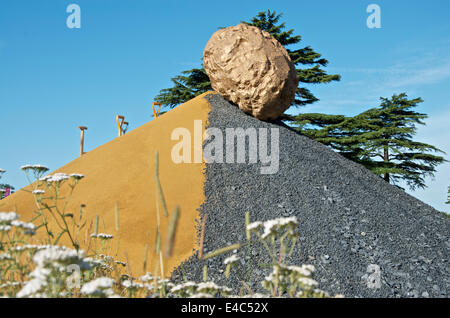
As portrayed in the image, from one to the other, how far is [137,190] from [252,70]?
4994 mm

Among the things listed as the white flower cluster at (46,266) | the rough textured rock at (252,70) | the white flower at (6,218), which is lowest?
the white flower cluster at (46,266)

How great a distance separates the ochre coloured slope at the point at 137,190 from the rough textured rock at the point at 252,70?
1.36m

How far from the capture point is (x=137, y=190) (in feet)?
25.3

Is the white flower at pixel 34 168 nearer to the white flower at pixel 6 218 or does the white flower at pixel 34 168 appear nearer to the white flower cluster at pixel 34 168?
the white flower cluster at pixel 34 168

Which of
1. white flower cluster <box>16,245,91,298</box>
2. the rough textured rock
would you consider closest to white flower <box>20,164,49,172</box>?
white flower cluster <box>16,245,91,298</box>

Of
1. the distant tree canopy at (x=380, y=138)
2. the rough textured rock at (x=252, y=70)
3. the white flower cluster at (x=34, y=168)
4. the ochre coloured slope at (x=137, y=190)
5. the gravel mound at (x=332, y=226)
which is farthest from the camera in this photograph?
the distant tree canopy at (x=380, y=138)

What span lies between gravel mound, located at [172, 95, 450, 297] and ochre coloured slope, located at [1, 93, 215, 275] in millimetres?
428

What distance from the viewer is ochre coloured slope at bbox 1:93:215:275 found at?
647cm

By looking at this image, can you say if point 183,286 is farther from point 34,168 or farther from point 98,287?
point 34,168

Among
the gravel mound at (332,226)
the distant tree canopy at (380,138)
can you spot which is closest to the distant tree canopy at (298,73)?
the distant tree canopy at (380,138)

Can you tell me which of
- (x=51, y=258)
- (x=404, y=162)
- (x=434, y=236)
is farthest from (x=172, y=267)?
(x=404, y=162)

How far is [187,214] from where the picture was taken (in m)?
6.98

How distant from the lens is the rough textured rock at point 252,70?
10.1 metres
